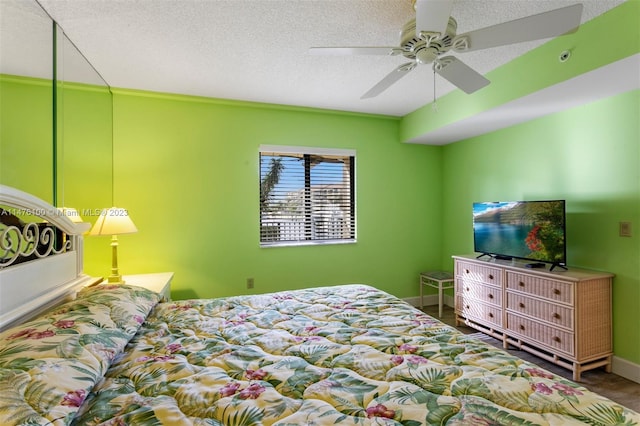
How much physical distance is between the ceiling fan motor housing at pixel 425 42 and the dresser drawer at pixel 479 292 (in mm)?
2262

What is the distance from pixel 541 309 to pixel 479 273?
2.11 ft

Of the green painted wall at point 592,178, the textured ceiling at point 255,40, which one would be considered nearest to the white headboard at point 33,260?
the textured ceiling at point 255,40

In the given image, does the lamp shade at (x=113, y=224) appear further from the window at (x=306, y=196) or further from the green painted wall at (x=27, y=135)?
the window at (x=306, y=196)

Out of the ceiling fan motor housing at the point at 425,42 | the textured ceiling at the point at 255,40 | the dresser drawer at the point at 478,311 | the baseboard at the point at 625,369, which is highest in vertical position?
the textured ceiling at the point at 255,40

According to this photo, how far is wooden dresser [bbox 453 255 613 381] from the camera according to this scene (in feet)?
7.45

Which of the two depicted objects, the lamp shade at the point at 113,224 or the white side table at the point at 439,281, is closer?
the lamp shade at the point at 113,224

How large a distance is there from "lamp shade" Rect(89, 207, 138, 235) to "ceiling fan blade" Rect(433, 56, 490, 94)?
8.34 feet

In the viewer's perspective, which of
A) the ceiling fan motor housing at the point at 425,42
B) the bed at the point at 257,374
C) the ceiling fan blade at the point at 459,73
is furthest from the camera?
the ceiling fan blade at the point at 459,73

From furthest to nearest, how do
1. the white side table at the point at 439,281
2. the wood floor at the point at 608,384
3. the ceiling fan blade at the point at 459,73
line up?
the white side table at the point at 439,281, the wood floor at the point at 608,384, the ceiling fan blade at the point at 459,73

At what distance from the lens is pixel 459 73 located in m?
1.80

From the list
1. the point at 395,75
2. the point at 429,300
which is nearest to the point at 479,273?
the point at 429,300

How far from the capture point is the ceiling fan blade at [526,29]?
126cm

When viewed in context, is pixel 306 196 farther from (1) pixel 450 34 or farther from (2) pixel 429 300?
(1) pixel 450 34

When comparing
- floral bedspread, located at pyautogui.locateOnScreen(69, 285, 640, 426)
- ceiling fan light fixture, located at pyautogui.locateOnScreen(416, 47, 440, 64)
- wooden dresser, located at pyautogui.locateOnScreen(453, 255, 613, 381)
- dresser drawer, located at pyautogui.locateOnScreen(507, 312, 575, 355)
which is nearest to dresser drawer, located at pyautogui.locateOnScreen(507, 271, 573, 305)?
wooden dresser, located at pyautogui.locateOnScreen(453, 255, 613, 381)
